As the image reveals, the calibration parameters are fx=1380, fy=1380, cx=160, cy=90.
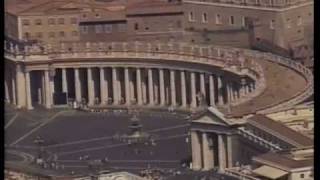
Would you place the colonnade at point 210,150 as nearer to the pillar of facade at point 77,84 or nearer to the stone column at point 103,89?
the stone column at point 103,89

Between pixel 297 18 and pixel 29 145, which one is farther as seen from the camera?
pixel 297 18

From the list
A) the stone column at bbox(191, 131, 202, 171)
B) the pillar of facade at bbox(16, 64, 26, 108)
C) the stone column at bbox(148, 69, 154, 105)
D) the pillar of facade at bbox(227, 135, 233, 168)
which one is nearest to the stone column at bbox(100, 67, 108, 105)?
the stone column at bbox(148, 69, 154, 105)

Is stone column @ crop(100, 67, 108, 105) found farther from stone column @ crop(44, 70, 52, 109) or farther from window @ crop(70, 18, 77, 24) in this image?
window @ crop(70, 18, 77, 24)

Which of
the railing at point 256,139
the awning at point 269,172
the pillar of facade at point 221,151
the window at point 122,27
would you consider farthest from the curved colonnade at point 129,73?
the awning at point 269,172

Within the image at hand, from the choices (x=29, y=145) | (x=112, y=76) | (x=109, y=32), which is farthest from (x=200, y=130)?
(x=109, y=32)

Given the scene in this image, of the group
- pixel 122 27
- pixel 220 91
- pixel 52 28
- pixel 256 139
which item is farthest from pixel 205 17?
pixel 256 139

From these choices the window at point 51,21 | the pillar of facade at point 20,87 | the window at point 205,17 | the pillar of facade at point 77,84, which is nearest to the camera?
the pillar of facade at point 20,87

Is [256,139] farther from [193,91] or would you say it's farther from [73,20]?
[73,20]

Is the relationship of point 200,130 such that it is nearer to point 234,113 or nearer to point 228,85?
point 234,113
